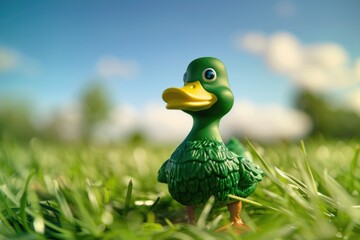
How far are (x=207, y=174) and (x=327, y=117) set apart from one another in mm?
6523

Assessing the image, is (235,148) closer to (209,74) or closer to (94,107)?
(209,74)

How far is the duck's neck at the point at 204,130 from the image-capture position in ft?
2.37

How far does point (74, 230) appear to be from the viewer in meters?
0.56

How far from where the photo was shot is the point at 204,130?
73cm

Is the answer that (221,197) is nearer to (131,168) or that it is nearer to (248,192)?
(248,192)

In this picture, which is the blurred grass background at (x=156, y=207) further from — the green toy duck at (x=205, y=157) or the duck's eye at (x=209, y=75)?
the duck's eye at (x=209, y=75)

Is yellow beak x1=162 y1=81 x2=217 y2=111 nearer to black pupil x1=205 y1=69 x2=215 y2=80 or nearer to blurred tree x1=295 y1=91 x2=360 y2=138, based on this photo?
black pupil x1=205 y1=69 x2=215 y2=80

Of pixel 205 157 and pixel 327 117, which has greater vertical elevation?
pixel 205 157

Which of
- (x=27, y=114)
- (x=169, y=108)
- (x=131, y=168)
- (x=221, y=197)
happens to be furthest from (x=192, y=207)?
(x=27, y=114)

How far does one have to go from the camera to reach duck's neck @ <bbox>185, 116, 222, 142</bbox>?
722mm

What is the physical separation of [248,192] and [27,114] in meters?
11.4

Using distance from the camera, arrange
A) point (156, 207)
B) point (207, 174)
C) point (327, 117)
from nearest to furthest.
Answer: point (207, 174) < point (156, 207) < point (327, 117)

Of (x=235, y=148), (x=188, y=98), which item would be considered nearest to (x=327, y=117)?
(x=235, y=148)

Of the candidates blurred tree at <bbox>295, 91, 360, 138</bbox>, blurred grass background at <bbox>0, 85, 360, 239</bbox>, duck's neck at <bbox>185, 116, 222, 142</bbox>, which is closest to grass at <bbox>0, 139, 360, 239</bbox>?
blurred grass background at <bbox>0, 85, 360, 239</bbox>
